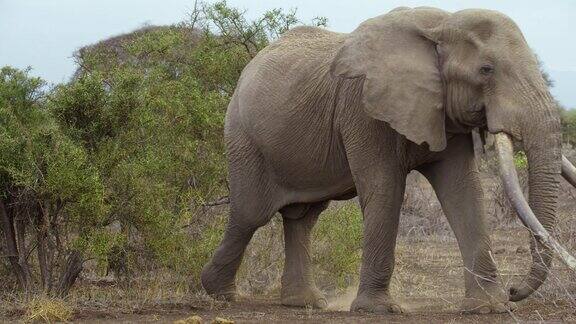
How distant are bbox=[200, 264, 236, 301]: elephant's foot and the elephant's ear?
2.29 meters

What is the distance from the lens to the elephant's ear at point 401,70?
755cm

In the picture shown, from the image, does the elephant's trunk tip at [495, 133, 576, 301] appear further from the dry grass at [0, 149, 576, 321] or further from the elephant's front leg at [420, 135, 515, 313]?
the elephant's front leg at [420, 135, 515, 313]

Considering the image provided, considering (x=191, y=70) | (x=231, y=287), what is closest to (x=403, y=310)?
(x=231, y=287)

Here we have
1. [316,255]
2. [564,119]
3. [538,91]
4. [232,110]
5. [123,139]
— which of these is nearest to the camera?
[538,91]

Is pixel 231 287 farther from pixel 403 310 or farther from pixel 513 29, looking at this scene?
pixel 513 29

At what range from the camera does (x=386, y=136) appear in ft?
25.9

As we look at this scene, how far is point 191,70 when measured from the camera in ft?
37.1

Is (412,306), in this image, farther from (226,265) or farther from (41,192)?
(41,192)

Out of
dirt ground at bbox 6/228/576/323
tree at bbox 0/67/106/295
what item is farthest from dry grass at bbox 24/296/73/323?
tree at bbox 0/67/106/295

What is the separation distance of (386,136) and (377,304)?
1.12m

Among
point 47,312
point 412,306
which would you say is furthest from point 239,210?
point 47,312

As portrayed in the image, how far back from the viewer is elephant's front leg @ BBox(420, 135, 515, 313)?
775 centimetres

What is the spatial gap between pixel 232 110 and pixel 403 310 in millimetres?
2237

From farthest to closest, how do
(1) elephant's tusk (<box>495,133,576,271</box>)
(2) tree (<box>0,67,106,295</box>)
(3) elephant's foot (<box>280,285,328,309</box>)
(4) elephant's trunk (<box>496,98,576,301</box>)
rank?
(3) elephant's foot (<box>280,285,328,309</box>), (2) tree (<box>0,67,106,295</box>), (4) elephant's trunk (<box>496,98,576,301</box>), (1) elephant's tusk (<box>495,133,576,271</box>)
